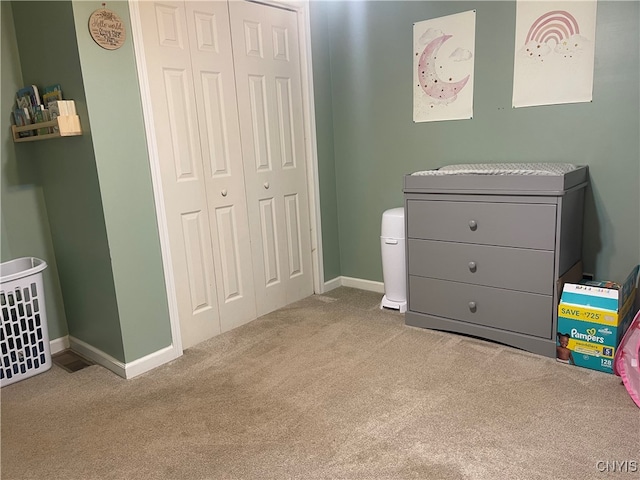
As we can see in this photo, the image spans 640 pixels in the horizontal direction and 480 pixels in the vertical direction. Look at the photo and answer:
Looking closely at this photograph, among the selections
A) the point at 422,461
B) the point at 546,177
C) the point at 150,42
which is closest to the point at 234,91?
the point at 150,42

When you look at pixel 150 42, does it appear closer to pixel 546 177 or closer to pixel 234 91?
pixel 234 91

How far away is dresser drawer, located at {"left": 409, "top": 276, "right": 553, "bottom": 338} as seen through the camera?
2.37m

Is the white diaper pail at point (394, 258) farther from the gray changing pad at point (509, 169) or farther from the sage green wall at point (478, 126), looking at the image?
the gray changing pad at point (509, 169)

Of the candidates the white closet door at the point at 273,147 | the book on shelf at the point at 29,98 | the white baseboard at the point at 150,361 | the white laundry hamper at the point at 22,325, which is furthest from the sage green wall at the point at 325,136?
the white laundry hamper at the point at 22,325

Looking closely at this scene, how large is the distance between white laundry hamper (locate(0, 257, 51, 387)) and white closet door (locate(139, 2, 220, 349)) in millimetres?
688

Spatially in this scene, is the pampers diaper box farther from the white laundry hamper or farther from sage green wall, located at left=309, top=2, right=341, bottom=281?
the white laundry hamper

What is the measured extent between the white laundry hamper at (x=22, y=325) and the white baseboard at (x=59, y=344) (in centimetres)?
24

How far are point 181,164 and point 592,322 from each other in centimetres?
217

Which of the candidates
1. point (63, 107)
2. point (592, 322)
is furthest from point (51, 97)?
point (592, 322)

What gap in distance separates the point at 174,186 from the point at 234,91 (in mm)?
693

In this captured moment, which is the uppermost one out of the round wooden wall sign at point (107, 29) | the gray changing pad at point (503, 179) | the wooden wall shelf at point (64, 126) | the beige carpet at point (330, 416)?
the round wooden wall sign at point (107, 29)

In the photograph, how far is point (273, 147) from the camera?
3.09 metres

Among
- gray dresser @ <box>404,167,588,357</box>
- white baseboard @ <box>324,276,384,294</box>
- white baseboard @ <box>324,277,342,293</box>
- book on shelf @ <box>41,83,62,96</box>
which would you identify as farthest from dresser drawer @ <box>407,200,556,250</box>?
book on shelf @ <box>41,83,62,96</box>

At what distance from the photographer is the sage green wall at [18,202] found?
249 centimetres
